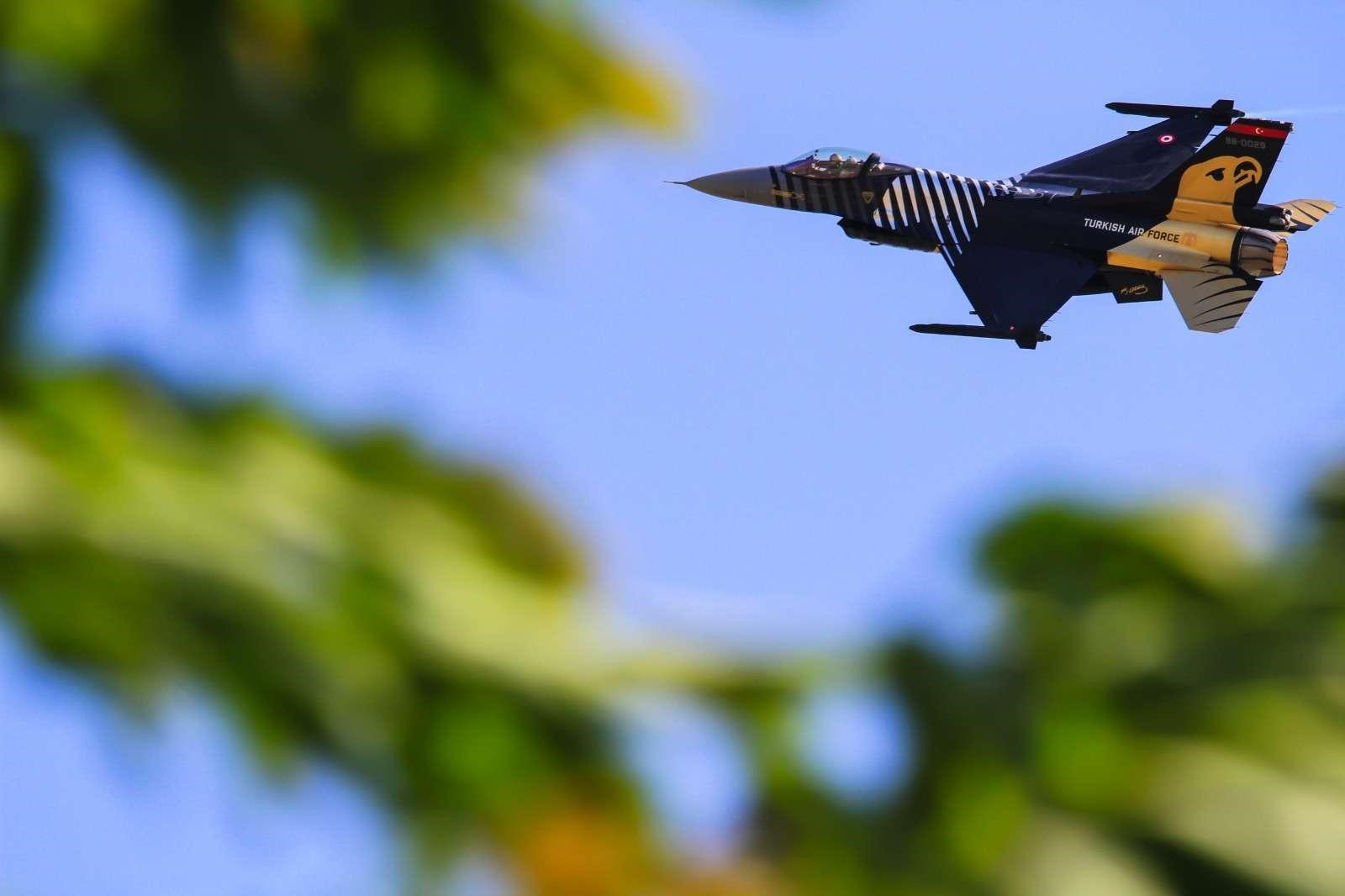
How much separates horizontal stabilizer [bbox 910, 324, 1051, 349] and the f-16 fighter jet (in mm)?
42

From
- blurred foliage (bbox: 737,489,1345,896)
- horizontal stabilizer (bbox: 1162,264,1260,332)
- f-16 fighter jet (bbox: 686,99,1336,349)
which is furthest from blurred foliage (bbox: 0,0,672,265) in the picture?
horizontal stabilizer (bbox: 1162,264,1260,332)

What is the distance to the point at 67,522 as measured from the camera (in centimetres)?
304

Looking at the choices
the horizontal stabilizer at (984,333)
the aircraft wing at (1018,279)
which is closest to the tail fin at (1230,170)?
the aircraft wing at (1018,279)

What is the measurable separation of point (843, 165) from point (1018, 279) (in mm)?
4696

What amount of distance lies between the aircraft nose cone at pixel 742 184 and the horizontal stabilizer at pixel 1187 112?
7.84m

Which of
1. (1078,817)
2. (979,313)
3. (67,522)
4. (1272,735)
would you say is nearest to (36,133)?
(67,522)

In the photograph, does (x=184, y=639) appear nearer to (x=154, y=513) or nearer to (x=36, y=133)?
(x=154, y=513)

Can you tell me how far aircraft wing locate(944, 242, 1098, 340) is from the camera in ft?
119

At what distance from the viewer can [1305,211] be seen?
3812 cm

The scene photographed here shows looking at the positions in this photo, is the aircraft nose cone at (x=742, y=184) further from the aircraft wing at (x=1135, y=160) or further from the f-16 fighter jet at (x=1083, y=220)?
the aircraft wing at (x=1135, y=160)

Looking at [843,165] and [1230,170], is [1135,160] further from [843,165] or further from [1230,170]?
[843,165]

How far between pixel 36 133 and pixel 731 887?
2.12 metres

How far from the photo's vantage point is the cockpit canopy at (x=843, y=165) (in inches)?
1389

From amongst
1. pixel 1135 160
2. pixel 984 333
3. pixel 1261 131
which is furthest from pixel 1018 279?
pixel 1261 131
